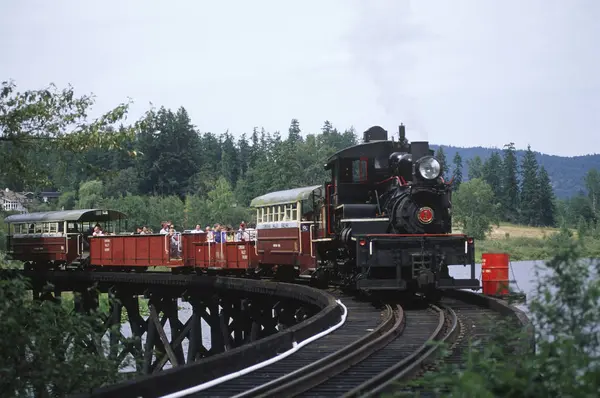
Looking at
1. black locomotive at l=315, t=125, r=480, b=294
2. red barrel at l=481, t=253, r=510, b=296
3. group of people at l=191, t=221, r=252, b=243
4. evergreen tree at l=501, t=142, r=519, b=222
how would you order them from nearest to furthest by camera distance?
black locomotive at l=315, t=125, r=480, b=294
red barrel at l=481, t=253, r=510, b=296
group of people at l=191, t=221, r=252, b=243
evergreen tree at l=501, t=142, r=519, b=222

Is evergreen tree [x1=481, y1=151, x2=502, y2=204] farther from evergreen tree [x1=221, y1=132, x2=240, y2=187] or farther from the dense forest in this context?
evergreen tree [x1=221, y1=132, x2=240, y2=187]

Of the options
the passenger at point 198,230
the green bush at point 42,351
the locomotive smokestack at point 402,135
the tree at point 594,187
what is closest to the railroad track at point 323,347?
the green bush at point 42,351

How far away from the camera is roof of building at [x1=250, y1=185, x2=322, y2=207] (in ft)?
79.2

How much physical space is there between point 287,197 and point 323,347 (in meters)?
12.9

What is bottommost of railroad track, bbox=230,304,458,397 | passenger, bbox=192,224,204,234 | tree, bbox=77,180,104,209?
railroad track, bbox=230,304,458,397

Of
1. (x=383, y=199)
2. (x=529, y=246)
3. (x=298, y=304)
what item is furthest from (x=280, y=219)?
(x=529, y=246)

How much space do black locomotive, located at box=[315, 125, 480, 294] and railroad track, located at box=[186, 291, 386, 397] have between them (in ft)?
2.84

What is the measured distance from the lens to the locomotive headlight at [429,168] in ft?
61.8

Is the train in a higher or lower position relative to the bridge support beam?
higher

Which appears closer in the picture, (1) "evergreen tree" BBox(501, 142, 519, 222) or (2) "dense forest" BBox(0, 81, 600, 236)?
(2) "dense forest" BBox(0, 81, 600, 236)

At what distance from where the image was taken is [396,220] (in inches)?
749

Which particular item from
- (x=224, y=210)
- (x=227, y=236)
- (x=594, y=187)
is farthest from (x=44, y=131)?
(x=594, y=187)

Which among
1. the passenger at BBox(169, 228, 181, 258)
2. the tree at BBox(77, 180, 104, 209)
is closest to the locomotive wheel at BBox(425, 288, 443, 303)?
the passenger at BBox(169, 228, 181, 258)

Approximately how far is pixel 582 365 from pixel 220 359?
5.18m
